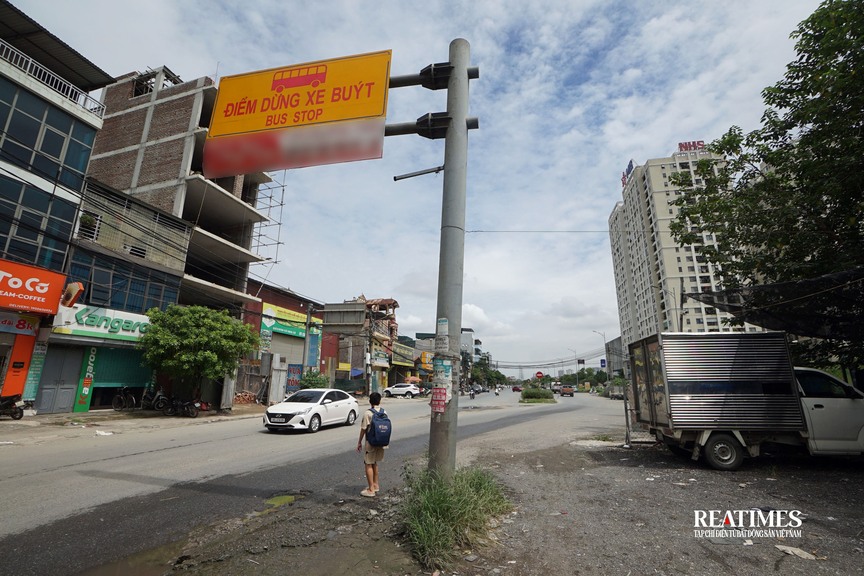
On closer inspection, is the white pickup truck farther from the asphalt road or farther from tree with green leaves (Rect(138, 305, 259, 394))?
tree with green leaves (Rect(138, 305, 259, 394))

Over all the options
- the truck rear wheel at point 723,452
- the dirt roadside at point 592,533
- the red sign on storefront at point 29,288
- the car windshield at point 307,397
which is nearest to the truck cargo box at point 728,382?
the truck rear wheel at point 723,452

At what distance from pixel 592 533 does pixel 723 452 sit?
4.98 metres

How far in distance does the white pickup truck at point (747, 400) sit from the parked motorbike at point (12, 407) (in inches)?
787

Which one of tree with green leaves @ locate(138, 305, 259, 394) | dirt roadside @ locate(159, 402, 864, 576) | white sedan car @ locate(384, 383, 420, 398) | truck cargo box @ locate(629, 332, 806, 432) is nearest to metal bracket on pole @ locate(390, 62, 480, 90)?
dirt roadside @ locate(159, 402, 864, 576)

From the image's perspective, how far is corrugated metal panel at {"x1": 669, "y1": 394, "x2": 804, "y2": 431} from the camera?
770cm

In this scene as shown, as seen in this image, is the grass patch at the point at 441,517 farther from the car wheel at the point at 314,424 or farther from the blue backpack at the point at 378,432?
the car wheel at the point at 314,424

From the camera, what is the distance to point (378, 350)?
48.2 meters

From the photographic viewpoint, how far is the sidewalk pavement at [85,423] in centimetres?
1226

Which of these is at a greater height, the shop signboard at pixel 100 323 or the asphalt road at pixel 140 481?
the shop signboard at pixel 100 323

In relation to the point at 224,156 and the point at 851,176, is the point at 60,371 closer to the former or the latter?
the point at 224,156

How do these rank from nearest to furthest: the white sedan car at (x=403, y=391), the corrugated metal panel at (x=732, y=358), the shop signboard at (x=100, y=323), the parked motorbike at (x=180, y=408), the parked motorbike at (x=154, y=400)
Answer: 1. the corrugated metal panel at (x=732, y=358)
2. the shop signboard at (x=100, y=323)
3. the parked motorbike at (x=180, y=408)
4. the parked motorbike at (x=154, y=400)
5. the white sedan car at (x=403, y=391)

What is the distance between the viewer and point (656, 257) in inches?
3669

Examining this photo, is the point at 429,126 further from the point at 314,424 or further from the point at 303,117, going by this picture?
the point at 314,424

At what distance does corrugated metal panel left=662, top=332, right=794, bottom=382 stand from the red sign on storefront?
1982 cm
